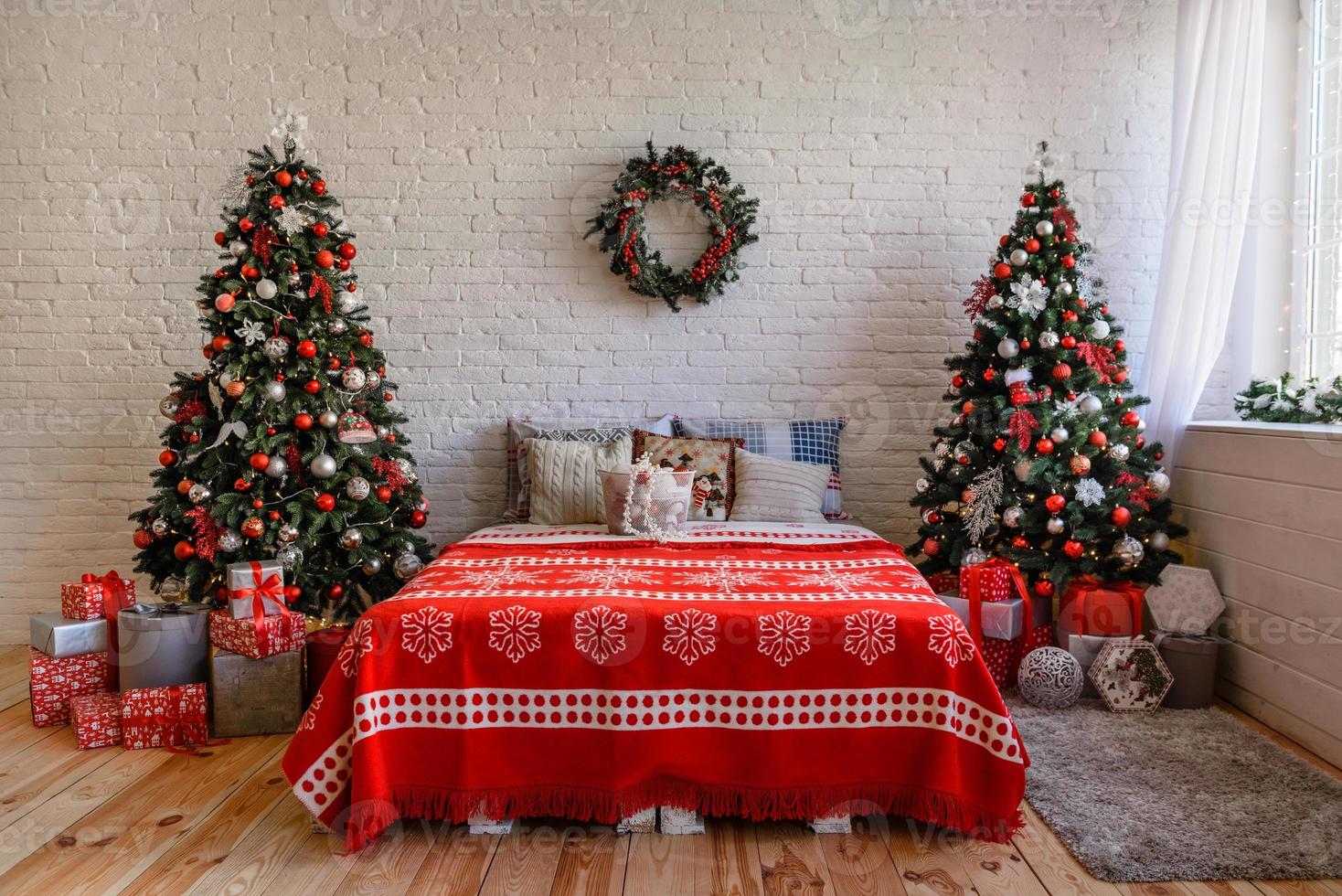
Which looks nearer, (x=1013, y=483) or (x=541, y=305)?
(x=1013, y=483)

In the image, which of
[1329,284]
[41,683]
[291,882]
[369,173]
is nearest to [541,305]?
[369,173]

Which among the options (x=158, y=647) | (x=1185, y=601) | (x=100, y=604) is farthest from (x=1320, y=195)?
(x=100, y=604)

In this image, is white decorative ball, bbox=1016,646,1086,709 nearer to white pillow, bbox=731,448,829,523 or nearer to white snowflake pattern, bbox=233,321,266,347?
white pillow, bbox=731,448,829,523

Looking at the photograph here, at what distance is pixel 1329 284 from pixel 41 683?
485 cm

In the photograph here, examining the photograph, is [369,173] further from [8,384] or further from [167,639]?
[167,639]

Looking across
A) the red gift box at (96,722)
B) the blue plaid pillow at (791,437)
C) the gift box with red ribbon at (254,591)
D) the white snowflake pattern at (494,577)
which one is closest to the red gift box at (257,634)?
the gift box with red ribbon at (254,591)

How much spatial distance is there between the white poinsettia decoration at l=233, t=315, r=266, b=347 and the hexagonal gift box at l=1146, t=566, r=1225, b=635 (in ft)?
11.0

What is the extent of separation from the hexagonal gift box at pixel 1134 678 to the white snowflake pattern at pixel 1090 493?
1.67 ft

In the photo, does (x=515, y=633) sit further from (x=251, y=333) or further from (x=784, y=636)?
(x=251, y=333)

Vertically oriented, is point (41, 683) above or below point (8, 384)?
below

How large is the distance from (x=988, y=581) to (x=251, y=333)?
278 cm

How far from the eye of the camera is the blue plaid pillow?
13.2 feet

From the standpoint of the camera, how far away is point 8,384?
13.7 ft

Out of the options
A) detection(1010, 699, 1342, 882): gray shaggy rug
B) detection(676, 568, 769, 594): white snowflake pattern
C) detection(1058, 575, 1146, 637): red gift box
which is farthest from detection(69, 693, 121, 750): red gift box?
detection(1058, 575, 1146, 637): red gift box
